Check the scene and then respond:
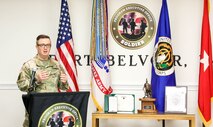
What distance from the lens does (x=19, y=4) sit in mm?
4629

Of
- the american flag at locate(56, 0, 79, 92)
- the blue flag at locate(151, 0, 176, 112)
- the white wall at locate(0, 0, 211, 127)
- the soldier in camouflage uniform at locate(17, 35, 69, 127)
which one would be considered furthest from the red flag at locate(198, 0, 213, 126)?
the soldier in camouflage uniform at locate(17, 35, 69, 127)

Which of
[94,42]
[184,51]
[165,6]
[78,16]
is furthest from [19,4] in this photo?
[184,51]

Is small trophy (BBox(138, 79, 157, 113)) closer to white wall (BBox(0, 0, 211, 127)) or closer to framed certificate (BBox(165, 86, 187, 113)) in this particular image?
framed certificate (BBox(165, 86, 187, 113))

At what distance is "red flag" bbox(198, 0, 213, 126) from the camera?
4.10m

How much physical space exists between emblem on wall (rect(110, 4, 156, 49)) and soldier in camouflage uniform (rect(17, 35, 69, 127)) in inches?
49.6

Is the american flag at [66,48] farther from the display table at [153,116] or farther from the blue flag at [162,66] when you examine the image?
the blue flag at [162,66]

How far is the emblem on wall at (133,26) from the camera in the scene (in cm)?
447

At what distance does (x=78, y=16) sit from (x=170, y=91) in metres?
1.65

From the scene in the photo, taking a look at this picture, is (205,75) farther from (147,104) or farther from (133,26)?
(133,26)

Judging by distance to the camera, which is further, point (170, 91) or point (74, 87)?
point (74, 87)

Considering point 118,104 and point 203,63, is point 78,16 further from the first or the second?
point 203,63

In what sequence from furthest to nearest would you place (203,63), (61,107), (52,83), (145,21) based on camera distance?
(145,21) < (203,63) < (52,83) < (61,107)

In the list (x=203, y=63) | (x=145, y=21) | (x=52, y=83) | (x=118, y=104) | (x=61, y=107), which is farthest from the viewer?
(x=145, y=21)

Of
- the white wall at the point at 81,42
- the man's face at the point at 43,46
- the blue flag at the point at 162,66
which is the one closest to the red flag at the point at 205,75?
the white wall at the point at 81,42
